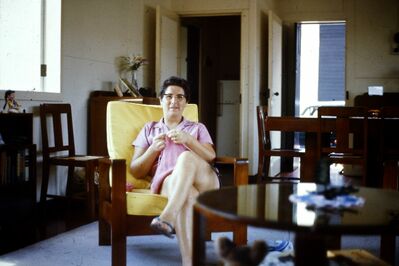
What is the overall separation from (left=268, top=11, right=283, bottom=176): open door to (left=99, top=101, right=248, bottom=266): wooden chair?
3.27 metres

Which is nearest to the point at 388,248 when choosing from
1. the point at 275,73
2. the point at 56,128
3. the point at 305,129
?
the point at 305,129

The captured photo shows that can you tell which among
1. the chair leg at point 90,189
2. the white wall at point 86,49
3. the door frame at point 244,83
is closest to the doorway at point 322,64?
the door frame at point 244,83

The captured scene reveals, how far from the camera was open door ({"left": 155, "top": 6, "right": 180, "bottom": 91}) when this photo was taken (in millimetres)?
6035

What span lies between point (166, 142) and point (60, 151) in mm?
1955

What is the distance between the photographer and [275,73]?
6.77 meters

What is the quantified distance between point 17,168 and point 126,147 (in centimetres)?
111

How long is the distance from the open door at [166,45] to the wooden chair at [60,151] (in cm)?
173

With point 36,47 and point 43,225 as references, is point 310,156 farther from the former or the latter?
point 36,47

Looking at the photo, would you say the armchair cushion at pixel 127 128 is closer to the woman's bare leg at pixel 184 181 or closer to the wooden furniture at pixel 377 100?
the woman's bare leg at pixel 184 181

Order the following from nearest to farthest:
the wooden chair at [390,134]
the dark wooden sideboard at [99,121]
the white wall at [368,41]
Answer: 1. the wooden chair at [390,134]
2. the dark wooden sideboard at [99,121]
3. the white wall at [368,41]

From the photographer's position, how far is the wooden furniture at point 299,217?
1.53 meters

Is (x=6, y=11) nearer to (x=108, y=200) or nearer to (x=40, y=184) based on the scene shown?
(x=40, y=184)

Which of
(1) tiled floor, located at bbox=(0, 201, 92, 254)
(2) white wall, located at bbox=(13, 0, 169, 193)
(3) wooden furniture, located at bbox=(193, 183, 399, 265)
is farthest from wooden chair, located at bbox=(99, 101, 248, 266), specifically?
(2) white wall, located at bbox=(13, 0, 169, 193)

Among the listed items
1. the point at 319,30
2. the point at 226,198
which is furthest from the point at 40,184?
the point at 319,30
